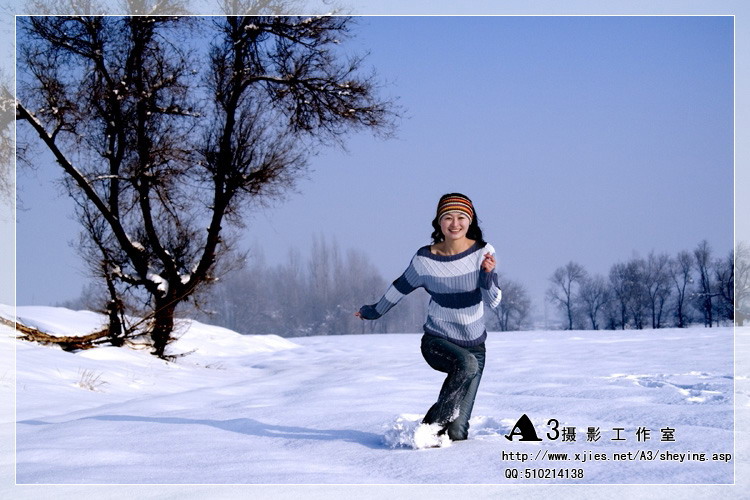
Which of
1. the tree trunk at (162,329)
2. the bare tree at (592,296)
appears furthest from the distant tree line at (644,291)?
the tree trunk at (162,329)

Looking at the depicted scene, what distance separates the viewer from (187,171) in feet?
25.5

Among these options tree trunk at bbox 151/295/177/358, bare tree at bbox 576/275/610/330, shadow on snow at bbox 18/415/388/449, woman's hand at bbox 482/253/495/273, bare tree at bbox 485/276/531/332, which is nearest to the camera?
woman's hand at bbox 482/253/495/273

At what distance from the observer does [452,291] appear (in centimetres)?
293

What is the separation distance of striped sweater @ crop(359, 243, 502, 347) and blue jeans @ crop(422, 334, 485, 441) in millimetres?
49

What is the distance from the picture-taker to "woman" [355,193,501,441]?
2865 millimetres

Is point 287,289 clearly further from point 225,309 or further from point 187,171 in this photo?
point 225,309

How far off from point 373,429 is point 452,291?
1042 millimetres

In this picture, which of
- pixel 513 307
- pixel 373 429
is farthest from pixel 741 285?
pixel 373 429

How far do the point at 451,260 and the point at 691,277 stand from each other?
4646 mm

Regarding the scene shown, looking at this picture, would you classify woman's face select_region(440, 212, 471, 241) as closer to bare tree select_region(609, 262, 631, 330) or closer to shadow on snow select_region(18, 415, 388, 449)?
shadow on snow select_region(18, 415, 388, 449)

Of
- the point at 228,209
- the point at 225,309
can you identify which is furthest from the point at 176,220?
the point at 225,309

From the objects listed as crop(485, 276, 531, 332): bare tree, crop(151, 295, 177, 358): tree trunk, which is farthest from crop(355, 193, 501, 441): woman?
crop(151, 295, 177, 358): tree trunk

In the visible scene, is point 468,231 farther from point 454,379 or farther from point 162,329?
point 162,329

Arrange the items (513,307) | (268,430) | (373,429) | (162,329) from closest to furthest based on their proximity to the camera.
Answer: (373,429), (268,430), (513,307), (162,329)
